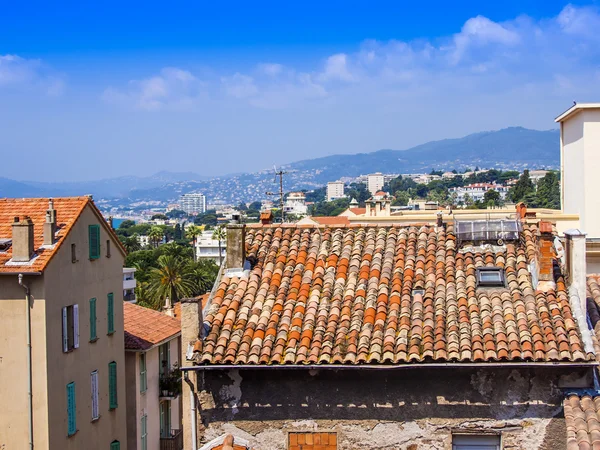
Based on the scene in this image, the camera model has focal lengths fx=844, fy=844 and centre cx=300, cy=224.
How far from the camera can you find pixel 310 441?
1356cm

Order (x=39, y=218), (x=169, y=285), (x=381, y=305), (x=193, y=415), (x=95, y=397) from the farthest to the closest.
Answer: (x=169, y=285)
(x=95, y=397)
(x=39, y=218)
(x=381, y=305)
(x=193, y=415)


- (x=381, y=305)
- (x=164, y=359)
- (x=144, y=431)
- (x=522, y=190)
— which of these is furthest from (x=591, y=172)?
(x=522, y=190)

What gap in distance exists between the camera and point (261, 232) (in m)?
17.0

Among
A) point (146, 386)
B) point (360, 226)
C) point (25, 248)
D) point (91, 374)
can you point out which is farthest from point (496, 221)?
point (146, 386)

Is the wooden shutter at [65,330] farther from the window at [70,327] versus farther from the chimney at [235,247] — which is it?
the chimney at [235,247]

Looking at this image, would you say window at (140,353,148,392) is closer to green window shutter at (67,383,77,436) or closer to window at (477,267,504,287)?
green window shutter at (67,383,77,436)

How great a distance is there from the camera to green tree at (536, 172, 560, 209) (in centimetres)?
15940

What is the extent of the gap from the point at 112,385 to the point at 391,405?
58.5ft

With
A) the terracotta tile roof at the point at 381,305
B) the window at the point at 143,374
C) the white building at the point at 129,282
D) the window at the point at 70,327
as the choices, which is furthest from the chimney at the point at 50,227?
the white building at the point at 129,282

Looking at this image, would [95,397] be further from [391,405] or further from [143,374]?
[391,405]

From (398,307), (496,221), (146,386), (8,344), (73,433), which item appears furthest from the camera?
(146,386)

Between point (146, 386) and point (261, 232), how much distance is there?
59.1ft

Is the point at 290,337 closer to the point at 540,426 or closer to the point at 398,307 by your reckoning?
the point at 398,307

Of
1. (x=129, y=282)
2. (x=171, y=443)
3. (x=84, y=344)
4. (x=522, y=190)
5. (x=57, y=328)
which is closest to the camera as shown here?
(x=57, y=328)
